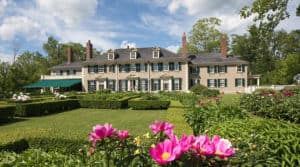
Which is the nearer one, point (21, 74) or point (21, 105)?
point (21, 105)

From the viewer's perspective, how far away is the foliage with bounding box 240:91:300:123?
34.5 ft

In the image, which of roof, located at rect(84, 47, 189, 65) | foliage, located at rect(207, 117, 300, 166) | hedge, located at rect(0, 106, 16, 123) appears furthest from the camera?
roof, located at rect(84, 47, 189, 65)

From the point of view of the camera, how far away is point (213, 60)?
1563 inches

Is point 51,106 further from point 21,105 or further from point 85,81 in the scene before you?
point 85,81

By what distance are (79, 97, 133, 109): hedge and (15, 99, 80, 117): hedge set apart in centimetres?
101

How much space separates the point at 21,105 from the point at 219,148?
16.8m

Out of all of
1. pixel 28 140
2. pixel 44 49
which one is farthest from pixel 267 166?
pixel 44 49

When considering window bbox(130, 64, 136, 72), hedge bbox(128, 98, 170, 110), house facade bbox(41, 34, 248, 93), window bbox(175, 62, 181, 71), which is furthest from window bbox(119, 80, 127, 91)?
hedge bbox(128, 98, 170, 110)

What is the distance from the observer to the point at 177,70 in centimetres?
3828

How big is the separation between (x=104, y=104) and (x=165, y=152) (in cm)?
1941

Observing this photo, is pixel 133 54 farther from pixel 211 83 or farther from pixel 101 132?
pixel 101 132

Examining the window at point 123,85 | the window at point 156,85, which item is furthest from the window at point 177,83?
the window at point 123,85

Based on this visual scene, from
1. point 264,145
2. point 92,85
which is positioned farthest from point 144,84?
point 264,145

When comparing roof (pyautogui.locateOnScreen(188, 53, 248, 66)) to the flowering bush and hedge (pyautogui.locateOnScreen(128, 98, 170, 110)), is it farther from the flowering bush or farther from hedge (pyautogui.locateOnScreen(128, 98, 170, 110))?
the flowering bush
